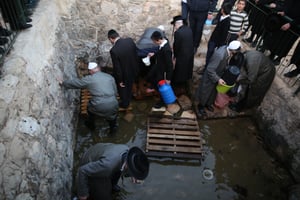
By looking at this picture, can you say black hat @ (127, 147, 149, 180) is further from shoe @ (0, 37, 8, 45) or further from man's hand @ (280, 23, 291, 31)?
man's hand @ (280, 23, 291, 31)

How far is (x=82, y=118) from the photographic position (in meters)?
5.42

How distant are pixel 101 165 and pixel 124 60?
7.78 feet

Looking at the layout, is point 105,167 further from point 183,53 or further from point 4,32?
point 183,53

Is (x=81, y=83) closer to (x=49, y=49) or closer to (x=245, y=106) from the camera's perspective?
(x=49, y=49)

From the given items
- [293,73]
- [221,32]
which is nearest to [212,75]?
[221,32]

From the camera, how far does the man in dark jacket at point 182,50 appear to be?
4.89 m

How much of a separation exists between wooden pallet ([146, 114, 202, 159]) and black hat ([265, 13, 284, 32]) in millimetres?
2656

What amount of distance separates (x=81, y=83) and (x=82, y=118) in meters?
1.32

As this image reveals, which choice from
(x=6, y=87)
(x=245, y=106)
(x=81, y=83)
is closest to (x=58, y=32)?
(x=81, y=83)

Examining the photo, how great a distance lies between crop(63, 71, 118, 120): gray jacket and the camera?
14.2 ft

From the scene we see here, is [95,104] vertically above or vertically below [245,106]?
above

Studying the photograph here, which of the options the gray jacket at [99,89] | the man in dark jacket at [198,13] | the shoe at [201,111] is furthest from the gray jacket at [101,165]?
the man in dark jacket at [198,13]

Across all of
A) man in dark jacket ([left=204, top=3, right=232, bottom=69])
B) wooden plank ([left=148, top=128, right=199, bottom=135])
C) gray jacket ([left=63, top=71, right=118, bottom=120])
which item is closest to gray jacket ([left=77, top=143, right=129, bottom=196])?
gray jacket ([left=63, top=71, right=118, bottom=120])

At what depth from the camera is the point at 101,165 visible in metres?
3.06
